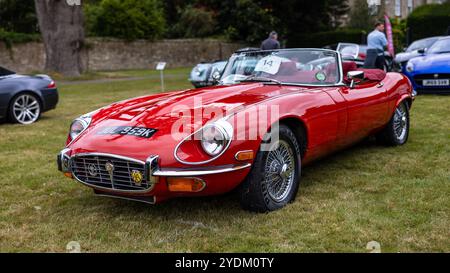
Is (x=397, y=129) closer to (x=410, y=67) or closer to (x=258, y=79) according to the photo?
(x=258, y=79)

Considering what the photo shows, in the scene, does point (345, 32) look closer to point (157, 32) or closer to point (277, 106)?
point (157, 32)

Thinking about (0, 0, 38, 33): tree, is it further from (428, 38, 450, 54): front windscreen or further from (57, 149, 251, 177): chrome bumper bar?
(57, 149, 251, 177): chrome bumper bar

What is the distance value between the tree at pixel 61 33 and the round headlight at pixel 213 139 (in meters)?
18.6

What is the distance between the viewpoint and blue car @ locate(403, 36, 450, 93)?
9781 mm

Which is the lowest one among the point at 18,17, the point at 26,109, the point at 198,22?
the point at 26,109

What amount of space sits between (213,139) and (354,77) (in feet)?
7.74

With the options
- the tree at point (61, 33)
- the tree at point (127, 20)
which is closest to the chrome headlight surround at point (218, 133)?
the tree at point (61, 33)

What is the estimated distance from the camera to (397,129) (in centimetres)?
592

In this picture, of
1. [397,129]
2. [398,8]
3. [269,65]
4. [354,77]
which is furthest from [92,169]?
[398,8]

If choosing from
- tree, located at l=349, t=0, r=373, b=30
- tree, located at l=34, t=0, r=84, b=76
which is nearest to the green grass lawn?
tree, located at l=34, t=0, r=84, b=76

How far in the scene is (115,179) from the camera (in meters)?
3.47

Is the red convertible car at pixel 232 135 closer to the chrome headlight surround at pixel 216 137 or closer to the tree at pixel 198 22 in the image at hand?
the chrome headlight surround at pixel 216 137

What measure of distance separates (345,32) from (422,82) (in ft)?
72.8

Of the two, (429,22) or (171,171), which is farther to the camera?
(429,22)
